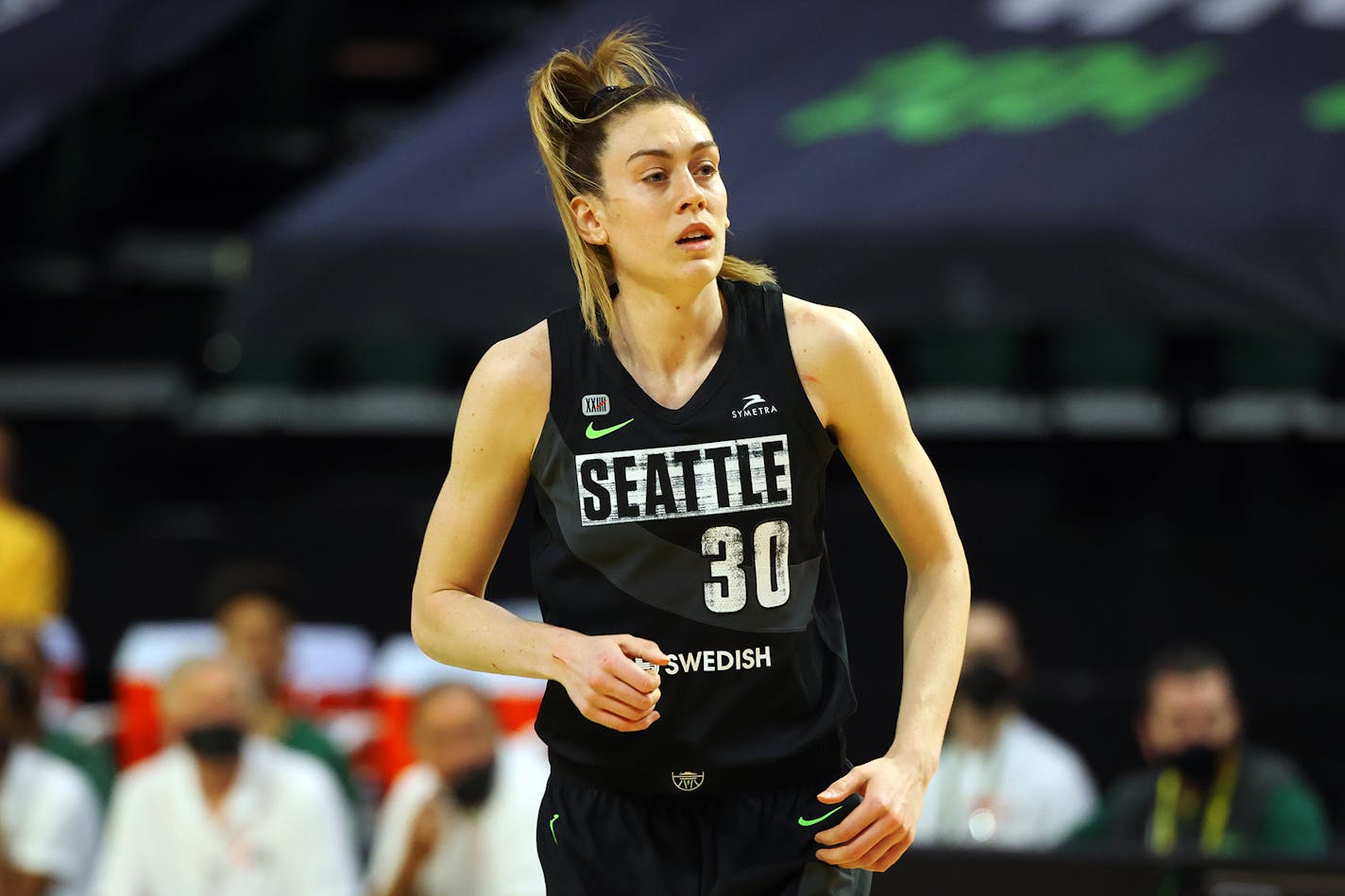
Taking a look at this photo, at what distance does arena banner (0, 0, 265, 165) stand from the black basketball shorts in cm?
A: 734

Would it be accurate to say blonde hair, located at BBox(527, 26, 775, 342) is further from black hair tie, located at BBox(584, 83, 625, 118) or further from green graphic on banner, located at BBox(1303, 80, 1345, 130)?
green graphic on banner, located at BBox(1303, 80, 1345, 130)

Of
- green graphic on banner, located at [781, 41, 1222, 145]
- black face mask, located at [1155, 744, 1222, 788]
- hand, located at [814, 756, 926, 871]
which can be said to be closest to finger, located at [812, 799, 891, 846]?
hand, located at [814, 756, 926, 871]

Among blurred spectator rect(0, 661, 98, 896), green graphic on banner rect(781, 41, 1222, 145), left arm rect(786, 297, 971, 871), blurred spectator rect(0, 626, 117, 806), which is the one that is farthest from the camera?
green graphic on banner rect(781, 41, 1222, 145)

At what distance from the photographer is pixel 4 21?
10062 millimetres

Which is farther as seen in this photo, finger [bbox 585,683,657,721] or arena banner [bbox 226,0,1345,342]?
arena banner [bbox 226,0,1345,342]

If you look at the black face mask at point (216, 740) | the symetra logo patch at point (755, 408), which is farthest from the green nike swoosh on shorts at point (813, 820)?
the black face mask at point (216, 740)

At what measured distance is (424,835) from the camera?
5.88 m

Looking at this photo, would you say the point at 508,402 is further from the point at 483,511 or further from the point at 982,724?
the point at 982,724

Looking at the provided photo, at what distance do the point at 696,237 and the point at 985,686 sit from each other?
3.64 metres

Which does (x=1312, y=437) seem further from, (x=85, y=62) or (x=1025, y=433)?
(x=85, y=62)

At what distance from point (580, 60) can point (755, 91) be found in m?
5.26

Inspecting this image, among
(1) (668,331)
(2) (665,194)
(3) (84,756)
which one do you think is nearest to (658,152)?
(2) (665,194)

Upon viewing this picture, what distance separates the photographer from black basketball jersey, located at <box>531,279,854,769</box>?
2.81 m

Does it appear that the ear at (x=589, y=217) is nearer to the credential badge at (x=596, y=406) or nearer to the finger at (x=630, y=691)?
the credential badge at (x=596, y=406)
